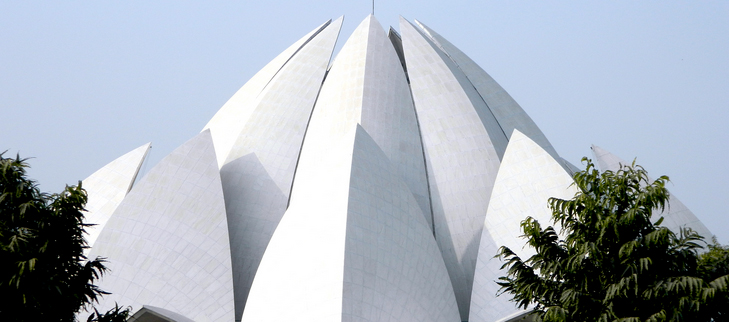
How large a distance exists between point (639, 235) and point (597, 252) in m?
0.90

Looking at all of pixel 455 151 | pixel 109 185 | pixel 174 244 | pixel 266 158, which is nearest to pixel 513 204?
pixel 455 151

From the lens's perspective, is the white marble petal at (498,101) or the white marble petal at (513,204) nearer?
the white marble petal at (513,204)

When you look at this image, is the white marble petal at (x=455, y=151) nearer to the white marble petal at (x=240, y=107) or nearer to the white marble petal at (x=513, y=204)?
the white marble petal at (x=513, y=204)

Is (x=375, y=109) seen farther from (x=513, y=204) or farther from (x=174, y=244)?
(x=174, y=244)

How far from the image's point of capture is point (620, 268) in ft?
43.5

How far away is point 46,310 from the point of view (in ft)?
45.0

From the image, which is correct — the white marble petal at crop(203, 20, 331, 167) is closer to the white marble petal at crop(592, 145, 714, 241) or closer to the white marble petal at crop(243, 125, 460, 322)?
the white marble petal at crop(243, 125, 460, 322)

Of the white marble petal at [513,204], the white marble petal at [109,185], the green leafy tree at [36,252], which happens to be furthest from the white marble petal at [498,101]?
the green leafy tree at [36,252]

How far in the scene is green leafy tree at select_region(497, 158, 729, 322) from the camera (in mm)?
12672

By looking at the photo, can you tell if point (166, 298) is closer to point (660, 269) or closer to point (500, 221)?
point (500, 221)

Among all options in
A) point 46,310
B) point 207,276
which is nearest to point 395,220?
point 207,276

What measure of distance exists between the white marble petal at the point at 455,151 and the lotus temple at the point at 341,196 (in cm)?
4

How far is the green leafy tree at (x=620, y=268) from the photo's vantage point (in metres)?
12.7

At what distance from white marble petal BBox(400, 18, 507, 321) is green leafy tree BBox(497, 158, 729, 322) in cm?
844
